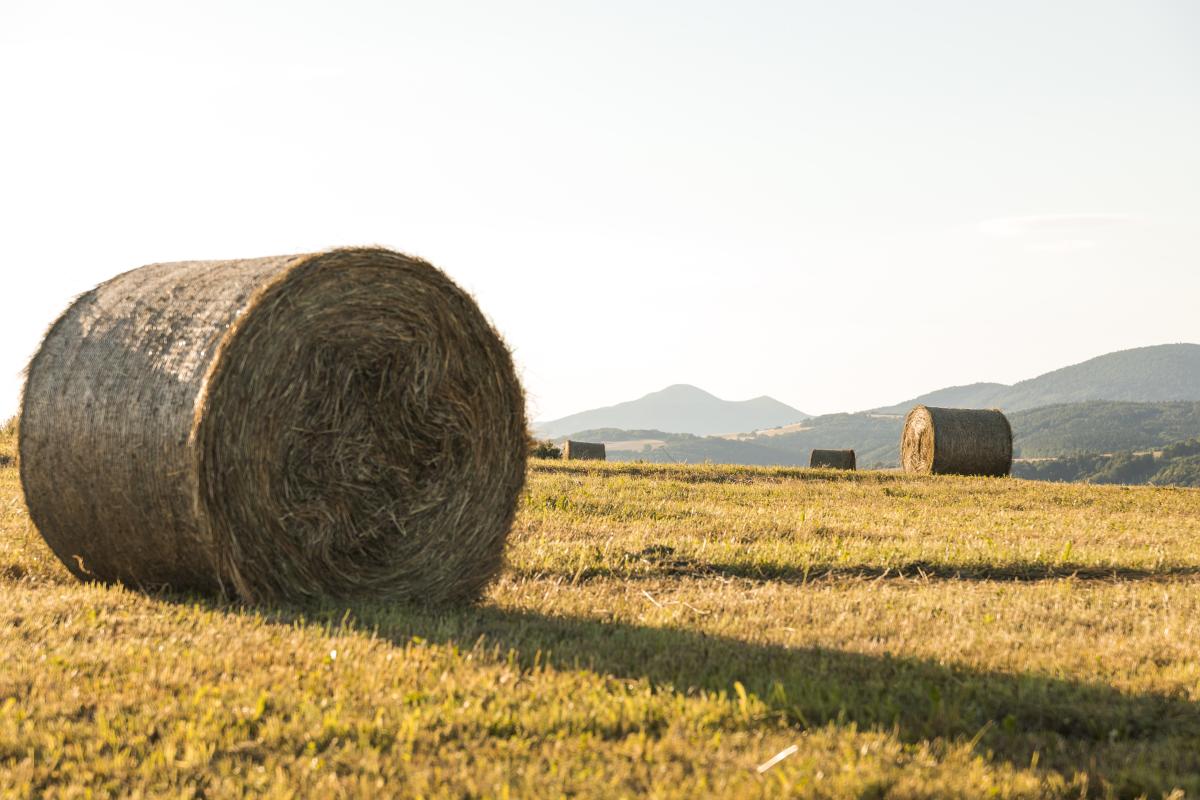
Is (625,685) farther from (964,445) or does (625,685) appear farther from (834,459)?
(834,459)

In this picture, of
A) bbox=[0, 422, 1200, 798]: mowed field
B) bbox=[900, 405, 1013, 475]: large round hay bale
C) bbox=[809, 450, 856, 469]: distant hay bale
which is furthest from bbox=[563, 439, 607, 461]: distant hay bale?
bbox=[0, 422, 1200, 798]: mowed field

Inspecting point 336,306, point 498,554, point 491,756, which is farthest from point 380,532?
point 491,756

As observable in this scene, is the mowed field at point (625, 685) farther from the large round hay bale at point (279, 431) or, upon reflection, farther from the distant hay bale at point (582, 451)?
the distant hay bale at point (582, 451)

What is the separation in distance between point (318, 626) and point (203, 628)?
0.68 meters

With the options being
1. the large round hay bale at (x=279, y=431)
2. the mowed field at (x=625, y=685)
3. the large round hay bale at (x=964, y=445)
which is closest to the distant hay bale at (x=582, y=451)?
the large round hay bale at (x=964, y=445)

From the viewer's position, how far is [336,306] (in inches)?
328

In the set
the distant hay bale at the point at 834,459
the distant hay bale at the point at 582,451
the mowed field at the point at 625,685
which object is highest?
the distant hay bale at the point at 582,451

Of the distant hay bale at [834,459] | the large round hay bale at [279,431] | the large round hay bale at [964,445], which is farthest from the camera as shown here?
the distant hay bale at [834,459]

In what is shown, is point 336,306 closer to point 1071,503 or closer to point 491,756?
point 491,756

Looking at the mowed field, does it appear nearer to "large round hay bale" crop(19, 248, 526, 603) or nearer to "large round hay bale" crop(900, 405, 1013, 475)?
"large round hay bale" crop(19, 248, 526, 603)

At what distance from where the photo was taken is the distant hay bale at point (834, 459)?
103 feet

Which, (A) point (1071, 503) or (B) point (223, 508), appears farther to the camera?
(A) point (1071, 503)

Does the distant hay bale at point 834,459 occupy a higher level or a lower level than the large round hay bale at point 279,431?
lower

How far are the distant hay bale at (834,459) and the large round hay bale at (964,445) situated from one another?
343 centimetres
